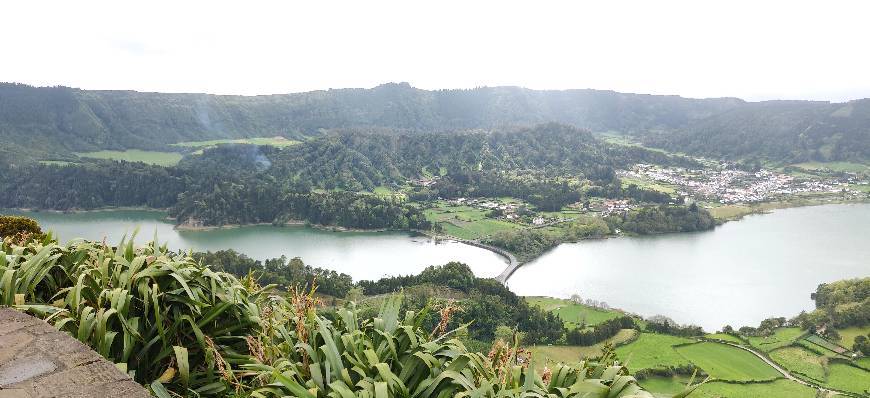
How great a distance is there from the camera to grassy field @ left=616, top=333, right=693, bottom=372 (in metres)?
19.4

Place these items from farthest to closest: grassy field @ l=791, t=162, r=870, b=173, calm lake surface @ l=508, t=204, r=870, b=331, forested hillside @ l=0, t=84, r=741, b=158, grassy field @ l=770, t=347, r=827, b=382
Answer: forested hillside @ l=0, t=84, r=741, b=158 < grassy field @ l=791, t=162, r=870, b=173 < calm lake surface @ l=508, t=204, r=870, b=331 < grassy field @ l=770, t=347, r=827, b=382

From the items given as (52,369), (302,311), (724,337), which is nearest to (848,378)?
(724,337)

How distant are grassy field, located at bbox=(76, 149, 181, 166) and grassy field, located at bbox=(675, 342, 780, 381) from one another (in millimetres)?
68709

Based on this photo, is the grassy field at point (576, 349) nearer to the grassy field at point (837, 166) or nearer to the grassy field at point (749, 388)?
the grassy field at point (749, 388)

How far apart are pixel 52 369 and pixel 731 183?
78.7 m

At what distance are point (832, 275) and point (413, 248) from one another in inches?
1075

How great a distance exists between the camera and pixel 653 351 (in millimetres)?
20547

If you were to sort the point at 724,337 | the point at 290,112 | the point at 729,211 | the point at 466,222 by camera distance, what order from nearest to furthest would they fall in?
the point at 724,337
the point at 466,222
the point at 729,211
the point at 290,112

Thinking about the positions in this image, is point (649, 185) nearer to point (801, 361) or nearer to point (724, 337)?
point (724, 337)

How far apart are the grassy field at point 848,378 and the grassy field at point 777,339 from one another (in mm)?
1797

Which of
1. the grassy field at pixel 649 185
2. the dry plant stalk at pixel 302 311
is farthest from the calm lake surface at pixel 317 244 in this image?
the grassy field at pixel 649 185

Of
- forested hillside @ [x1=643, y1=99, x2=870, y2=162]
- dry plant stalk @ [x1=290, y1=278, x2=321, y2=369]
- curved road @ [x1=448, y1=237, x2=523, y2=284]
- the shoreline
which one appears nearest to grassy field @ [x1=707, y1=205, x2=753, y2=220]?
the shoreline

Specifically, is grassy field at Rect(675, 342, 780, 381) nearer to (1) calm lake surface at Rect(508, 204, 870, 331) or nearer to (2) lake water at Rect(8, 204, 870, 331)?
(1) calm lake surface at Rect(508, 204, 870, 331)

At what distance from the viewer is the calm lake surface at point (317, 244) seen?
1389 inches
